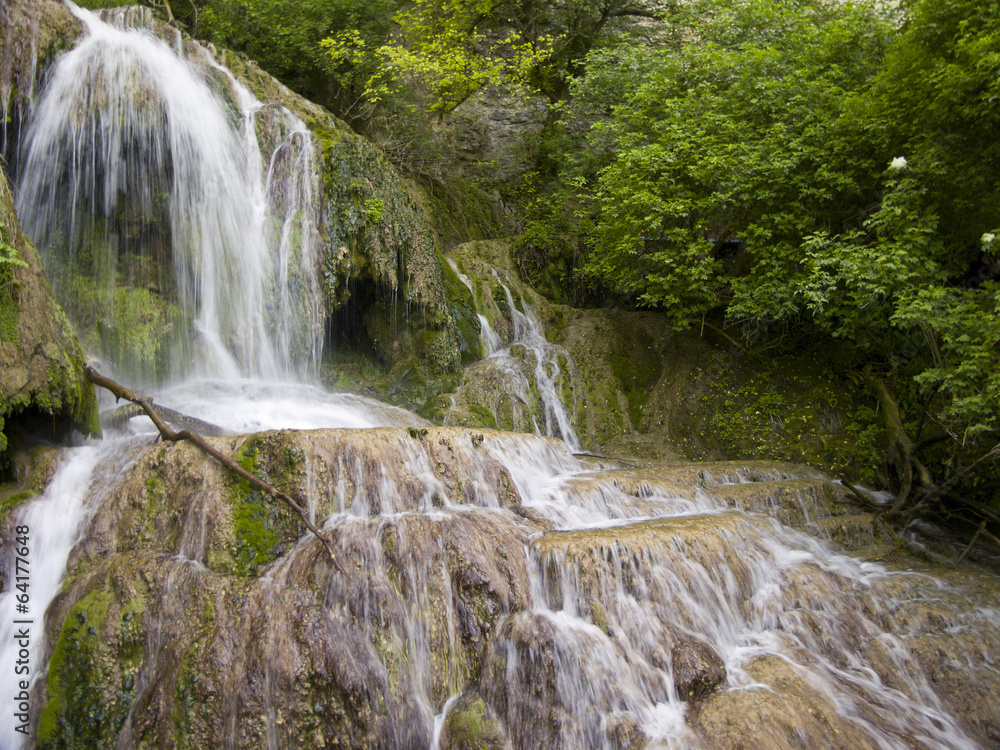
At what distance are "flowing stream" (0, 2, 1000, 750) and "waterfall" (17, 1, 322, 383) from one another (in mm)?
2230

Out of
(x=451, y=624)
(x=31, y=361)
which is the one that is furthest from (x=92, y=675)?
(x=31, y=361)

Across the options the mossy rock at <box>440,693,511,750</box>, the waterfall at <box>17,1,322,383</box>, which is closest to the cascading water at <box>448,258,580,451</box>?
the waterfall at <box>17,1,322,383</box>

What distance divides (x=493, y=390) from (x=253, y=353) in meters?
3.52

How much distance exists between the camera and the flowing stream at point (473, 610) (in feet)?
13.5

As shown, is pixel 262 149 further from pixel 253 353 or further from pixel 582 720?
pixel 582 720

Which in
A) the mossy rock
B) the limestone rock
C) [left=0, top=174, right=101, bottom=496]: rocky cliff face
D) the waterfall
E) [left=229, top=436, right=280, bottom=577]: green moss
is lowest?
the mossy rock

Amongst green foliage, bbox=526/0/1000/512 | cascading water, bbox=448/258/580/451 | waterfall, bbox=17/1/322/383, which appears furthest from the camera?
cascading water, bbox=448/258/580/451

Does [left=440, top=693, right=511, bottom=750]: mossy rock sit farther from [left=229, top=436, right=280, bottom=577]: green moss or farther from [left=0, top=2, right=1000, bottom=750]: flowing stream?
[left=229, top=436, right=280, bottom=577]: green moss

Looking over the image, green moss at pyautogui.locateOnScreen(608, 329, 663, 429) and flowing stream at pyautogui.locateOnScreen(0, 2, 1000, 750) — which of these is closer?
flowing stream at pyautogui.locateOnScreen(0, 2, 1000, 750)

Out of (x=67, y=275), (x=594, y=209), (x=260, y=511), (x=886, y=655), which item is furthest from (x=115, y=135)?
(x=886, y=655)

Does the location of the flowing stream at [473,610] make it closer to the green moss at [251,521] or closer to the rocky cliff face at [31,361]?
the green moss at [251,521]

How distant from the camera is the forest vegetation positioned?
23.2 ft

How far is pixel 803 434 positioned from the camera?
9594 mm

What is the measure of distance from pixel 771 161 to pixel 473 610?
297 inches
